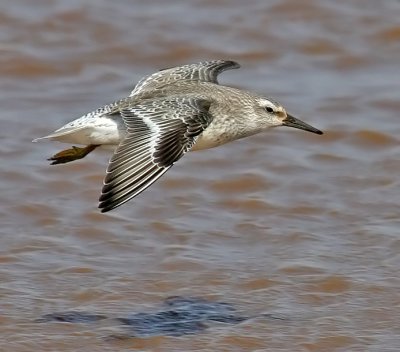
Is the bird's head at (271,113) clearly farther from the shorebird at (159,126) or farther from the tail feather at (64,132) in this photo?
the tail feather at (64,132)

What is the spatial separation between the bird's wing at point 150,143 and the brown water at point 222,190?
108 cm

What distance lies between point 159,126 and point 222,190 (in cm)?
277

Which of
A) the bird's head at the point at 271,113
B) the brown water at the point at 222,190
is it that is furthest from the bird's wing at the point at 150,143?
the brown water at the point at 222,190

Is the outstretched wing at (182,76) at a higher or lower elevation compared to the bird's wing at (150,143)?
higher

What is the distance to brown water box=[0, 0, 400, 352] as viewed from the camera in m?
8.32

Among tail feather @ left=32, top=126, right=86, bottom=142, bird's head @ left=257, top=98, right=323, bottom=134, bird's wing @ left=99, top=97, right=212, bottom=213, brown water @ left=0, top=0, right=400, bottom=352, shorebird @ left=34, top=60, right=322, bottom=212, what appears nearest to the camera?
bird's wing @ left=99, top=97, right=212, bottom=213

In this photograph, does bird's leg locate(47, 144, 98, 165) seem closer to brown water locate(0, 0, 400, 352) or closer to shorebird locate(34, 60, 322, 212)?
shorebird locate(34, 60, 322, 212)

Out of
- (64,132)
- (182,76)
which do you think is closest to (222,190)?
(182,76)

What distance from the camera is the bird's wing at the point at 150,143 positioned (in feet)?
23.9

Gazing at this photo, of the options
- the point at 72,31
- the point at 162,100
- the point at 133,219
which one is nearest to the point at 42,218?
the point at 133,219

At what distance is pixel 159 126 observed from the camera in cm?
782

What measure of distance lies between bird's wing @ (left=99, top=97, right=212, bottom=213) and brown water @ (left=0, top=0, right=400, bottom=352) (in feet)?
3.56

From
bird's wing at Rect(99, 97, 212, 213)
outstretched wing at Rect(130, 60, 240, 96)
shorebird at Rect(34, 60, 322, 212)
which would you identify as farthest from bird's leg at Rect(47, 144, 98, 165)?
outstretched wing at Rect(130, 60, 240, 96)

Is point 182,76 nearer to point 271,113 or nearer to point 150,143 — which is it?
point 271,113
